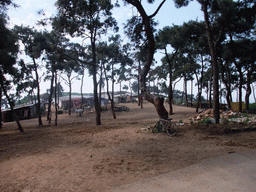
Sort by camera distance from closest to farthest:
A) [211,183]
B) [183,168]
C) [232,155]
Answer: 1. [211,183]
2. [183,168]
3. [232,155]

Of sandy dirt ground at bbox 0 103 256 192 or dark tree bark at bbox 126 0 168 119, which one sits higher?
dark tree bark at bbox 126 0 168 119

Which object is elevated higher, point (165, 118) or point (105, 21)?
point (105, 21)

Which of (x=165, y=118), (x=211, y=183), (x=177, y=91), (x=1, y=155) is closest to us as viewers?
(x=211, y=183)

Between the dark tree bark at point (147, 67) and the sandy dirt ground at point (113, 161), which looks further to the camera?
the dark tree bark at point (147, 67)

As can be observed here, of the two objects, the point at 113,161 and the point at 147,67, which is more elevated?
the point at 147,67

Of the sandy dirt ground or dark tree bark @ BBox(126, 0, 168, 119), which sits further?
dark tree bark @ BBox(126, 0, 168, 119)

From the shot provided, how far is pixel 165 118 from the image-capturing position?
27.5 feet

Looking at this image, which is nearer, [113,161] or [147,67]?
[113,161]

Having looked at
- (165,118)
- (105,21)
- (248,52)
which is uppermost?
(105,21)

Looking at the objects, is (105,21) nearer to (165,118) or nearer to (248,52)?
(165,118)

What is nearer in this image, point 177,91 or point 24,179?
point 24,179

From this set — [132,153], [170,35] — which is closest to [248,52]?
[170,35]

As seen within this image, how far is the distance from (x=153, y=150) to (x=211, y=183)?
2.72 metres

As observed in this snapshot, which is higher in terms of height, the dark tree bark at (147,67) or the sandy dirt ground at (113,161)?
the dark tree bark at (147,67)
